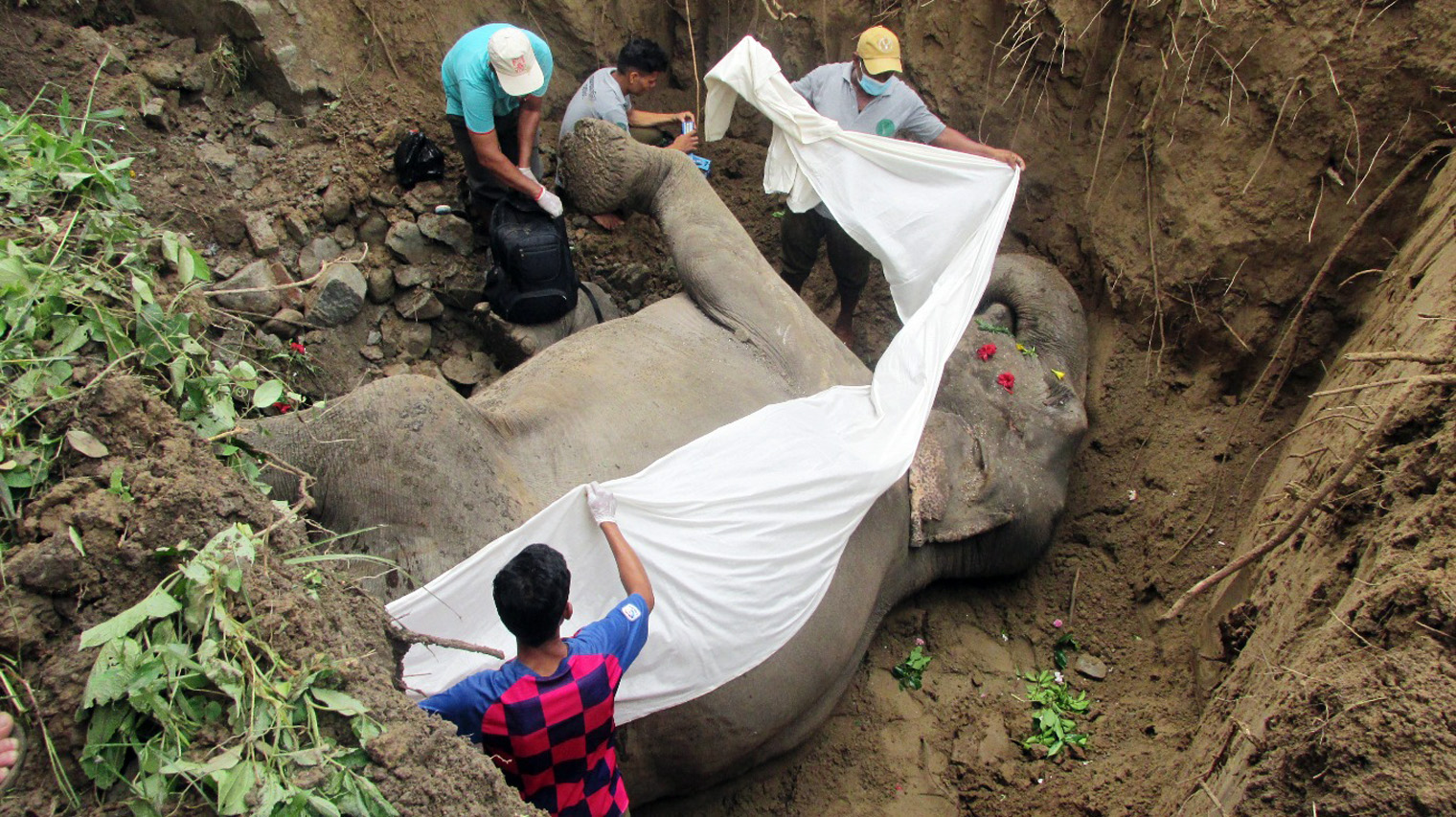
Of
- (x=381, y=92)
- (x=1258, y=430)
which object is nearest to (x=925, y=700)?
(x=1258, y=430)

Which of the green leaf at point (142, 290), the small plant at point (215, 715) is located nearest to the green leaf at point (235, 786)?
Result: the small plant at point (215, 715)

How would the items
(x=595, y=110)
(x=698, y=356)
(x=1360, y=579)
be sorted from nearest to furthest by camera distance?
(x=1360, y=579)
(x=698, y=356)
(x=595, y=110)

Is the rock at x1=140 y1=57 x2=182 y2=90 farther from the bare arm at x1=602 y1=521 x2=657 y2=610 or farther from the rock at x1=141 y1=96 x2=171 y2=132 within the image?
the bare arm at x1=602 y1=521 x2=657 y2=610

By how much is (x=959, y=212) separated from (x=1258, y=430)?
159 cm

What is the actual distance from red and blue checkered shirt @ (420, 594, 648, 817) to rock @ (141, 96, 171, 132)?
3423mm

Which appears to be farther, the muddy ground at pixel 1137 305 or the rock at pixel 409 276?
the rock at pixel 409 276

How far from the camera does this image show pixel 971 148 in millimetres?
4668

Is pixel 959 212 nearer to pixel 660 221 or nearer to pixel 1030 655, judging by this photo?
pixel 660 221

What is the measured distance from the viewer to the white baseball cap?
4270mm

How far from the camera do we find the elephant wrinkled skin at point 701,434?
2945 mm

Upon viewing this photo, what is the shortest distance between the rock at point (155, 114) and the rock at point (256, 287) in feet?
2.64

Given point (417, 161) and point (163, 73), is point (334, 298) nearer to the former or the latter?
point (417, 161)

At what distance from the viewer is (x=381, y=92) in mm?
5113

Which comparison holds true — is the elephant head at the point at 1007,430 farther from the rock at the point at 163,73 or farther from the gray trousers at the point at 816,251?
the rock at the point at 163,73
